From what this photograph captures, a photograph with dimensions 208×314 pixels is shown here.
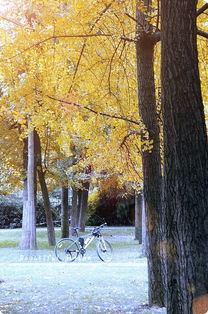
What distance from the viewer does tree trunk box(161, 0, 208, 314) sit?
3.94 metres

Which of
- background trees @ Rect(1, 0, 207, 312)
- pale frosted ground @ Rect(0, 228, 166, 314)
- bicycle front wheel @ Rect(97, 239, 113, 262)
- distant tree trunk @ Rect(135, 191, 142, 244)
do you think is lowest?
pale frosted ground @ Rect(0, 228, 166, 314)

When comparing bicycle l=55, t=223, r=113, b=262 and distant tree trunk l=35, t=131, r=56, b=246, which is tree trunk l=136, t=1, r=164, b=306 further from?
distant tree trunk l=35, t=131, r=56, b=246

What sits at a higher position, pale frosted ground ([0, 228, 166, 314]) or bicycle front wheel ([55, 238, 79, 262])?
bicycle front wheel ([55, 238, 79, 262])

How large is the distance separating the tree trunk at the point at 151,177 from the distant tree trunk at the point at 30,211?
38.3ft

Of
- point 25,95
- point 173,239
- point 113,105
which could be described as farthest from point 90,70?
point 173,239

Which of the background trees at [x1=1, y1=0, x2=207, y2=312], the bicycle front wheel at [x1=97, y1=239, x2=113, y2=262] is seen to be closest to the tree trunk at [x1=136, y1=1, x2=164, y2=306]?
the background trees at [x1=1, y1=0, x2=207, y2=312]

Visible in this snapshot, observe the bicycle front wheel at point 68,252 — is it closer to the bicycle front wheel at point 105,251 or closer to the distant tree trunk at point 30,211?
the bicycle front wheel at point 105,251

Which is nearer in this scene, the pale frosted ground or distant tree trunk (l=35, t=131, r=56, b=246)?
the pale frosted ground

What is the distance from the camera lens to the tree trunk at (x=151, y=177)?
6.60 meters

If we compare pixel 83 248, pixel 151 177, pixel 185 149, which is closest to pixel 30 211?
pixel 83 248

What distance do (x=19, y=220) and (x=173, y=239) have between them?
31231 millimetres

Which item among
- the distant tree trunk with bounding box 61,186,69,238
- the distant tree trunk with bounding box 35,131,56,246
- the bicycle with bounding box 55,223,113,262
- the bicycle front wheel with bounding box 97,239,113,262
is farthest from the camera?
the distant tree trunk with bounding box 61,186,69,238

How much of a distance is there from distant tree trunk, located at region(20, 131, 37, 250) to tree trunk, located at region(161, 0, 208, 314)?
14115mm

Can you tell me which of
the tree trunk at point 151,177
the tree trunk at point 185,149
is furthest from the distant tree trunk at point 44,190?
the tree trunk at point 185,149
